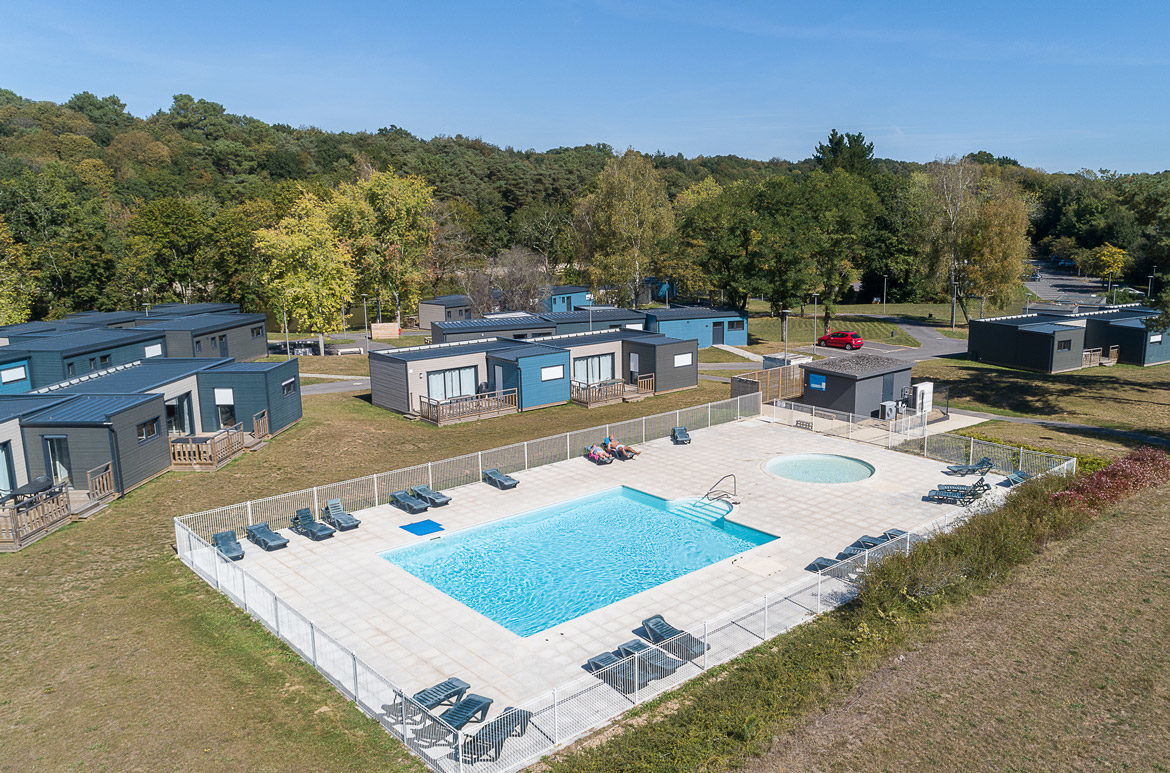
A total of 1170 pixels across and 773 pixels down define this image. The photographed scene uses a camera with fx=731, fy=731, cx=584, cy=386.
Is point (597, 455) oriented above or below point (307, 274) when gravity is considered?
below

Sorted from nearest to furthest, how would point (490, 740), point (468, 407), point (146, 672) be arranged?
point (490, 740) < point (146, 672) < point (468, 407)

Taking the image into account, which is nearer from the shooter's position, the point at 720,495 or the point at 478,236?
the point at 720,495

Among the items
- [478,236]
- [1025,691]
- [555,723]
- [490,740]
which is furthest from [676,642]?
[478,236]

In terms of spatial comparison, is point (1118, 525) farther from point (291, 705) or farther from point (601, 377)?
point (601, 377)

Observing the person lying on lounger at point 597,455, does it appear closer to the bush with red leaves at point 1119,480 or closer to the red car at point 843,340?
the bush with red leaves at point 1119,480

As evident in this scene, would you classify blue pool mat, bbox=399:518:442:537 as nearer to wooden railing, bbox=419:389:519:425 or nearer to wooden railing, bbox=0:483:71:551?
wooden railing, bbox=0:483:71:551

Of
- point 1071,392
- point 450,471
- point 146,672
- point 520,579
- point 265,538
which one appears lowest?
point 520,579

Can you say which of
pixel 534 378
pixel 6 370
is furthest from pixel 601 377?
pixel 6 370

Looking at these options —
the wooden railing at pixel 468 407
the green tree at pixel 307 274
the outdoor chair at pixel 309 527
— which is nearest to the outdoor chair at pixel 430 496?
the outdoor chair at pixel 309 527

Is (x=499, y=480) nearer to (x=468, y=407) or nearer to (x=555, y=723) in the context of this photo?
(x=468, y=407)
